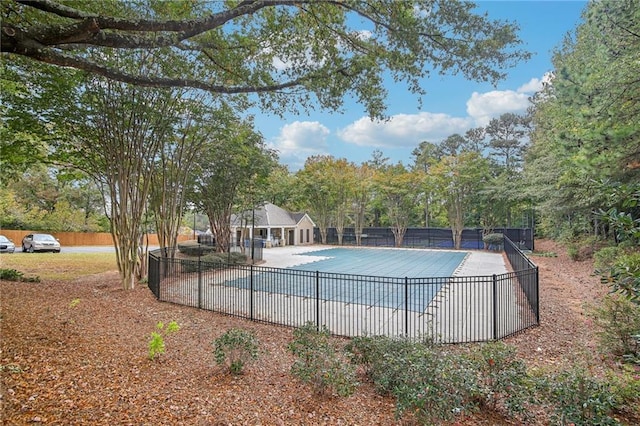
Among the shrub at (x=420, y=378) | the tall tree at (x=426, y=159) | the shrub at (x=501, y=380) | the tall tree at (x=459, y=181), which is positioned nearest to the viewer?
the shrub at (x=420, y=378)

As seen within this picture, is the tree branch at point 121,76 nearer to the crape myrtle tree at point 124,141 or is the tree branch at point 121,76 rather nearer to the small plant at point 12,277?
the crape myrtle tree at point 124,141

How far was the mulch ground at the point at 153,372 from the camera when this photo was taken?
2836 mm

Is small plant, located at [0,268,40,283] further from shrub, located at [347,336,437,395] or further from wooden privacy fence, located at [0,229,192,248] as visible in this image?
wooden privacy fence, located at [0,229,192,248]

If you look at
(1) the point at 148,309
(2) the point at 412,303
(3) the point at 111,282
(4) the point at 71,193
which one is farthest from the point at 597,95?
(4) the point at 71,193

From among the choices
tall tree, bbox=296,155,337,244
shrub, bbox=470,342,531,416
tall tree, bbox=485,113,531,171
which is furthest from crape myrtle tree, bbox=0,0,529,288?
tall tree, bbox=485,113,531,171

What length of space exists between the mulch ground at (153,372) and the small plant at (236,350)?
0.14 metres

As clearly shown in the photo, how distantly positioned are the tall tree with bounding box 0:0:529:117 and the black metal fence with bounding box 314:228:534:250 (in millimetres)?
20935

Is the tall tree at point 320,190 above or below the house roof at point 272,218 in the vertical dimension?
above

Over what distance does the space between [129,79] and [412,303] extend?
802 centimetres

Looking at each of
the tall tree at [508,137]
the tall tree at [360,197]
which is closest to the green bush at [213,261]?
the tall tree at [360,197]

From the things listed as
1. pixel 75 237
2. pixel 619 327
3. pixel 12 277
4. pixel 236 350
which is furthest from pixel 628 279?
pixel 75 237

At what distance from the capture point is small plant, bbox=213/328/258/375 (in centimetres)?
387

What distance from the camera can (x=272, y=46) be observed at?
6133 millimetres

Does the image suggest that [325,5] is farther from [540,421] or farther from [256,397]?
[540,421]
